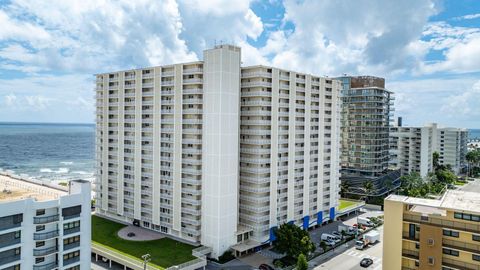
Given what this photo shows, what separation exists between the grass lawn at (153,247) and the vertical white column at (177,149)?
4.00 meters

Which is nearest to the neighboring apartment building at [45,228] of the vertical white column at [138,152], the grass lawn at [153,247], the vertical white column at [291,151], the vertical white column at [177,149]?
the grass lawn at [153,247]

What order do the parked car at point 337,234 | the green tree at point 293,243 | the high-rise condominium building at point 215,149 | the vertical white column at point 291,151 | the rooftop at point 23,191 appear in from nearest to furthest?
1. the rooftop at point 23,191
2. the green tree at point 293,243
3. the high-rise condominium building at point 215,149
4. the vertical white column at point 291,151
5. the parked car at point 337,234

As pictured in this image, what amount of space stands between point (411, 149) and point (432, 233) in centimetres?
9734

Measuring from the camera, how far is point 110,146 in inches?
2958

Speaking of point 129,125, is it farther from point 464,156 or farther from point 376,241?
point 464,156

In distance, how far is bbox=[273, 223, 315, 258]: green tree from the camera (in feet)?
176

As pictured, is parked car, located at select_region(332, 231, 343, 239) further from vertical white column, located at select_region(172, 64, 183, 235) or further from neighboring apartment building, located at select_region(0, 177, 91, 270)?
neighboring apartment building, located at select_region(0, 177, 91, 270)

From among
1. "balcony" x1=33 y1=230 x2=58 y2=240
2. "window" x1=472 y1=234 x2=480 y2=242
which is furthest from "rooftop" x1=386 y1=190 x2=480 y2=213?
"balcony" x1=33 y1=230 x2=58 y2=240

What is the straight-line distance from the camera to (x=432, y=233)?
1442 inches

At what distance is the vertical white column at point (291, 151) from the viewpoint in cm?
6638

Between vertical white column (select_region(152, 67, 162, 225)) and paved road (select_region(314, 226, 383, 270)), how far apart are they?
1148 inches

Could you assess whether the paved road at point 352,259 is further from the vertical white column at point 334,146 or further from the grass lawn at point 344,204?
the grass lawn at point 344,204

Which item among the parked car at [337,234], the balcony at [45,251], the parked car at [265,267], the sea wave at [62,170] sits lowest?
the parked car at [265,267]

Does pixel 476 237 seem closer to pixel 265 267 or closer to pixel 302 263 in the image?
pixel 302 263
